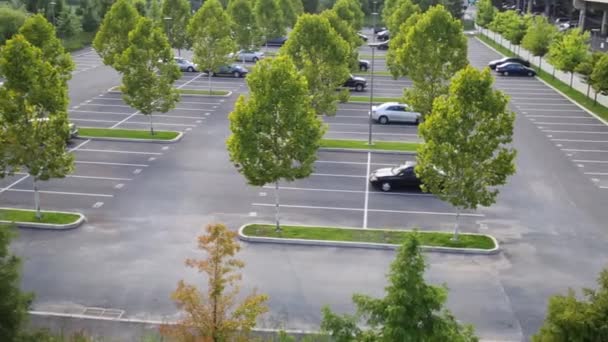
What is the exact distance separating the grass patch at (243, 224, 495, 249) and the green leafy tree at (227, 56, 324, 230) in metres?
1.76

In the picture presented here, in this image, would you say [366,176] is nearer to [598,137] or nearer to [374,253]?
[374,253]

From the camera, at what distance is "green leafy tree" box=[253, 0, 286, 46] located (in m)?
59.9

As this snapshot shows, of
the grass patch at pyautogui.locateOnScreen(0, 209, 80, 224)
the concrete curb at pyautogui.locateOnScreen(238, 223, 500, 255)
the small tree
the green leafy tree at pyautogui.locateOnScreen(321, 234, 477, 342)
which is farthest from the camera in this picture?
the grass patch at pyautogui.locateOnScreen(0, 209, 80, 224)

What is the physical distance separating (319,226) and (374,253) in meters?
2.78

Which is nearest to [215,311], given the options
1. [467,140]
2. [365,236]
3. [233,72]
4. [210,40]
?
[365,236]

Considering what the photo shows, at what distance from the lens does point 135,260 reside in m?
21.5

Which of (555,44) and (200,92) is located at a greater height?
(555,44)

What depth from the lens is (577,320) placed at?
10.9m

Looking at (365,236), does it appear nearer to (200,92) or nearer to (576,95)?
(200,92)

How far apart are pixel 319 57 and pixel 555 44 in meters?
23.7

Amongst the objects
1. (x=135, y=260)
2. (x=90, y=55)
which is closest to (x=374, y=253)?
(x=135, y=260)

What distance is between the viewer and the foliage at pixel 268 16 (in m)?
59.9

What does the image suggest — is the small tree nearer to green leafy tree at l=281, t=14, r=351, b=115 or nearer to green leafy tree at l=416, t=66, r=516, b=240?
green leafy tree at l=416, t=66, r=516, b=240

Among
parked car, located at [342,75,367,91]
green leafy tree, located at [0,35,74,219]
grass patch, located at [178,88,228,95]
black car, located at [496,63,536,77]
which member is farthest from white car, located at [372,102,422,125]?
black car, located at [496,63,536,77]
